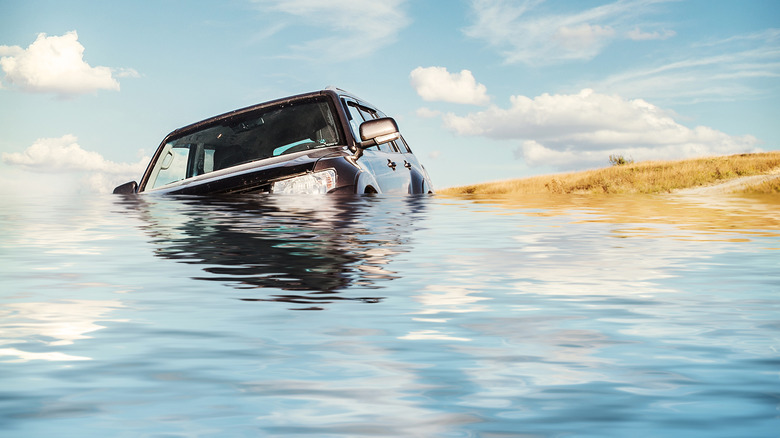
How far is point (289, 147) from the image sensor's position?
7434 mm

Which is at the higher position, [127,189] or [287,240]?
[127,189]

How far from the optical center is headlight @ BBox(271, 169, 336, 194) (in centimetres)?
612

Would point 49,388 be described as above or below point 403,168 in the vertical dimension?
below

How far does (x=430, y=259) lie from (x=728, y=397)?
2173mm

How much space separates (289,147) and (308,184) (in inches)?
52.1

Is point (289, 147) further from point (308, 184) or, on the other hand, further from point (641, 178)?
point (641, 178)

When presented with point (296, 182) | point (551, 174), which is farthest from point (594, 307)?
point (551, 174)

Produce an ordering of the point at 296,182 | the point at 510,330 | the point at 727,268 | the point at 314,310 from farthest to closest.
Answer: the point at 296,182
the point at 727,268
the point at 314,310
the point at 510,330

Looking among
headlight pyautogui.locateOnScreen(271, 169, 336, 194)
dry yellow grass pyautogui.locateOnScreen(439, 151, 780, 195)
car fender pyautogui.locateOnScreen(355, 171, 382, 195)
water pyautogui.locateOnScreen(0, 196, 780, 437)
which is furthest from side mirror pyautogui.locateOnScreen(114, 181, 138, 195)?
dry yellow grass pyautogui.locateOnScreen(439, 151, 780, 195)

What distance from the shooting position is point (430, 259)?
369cm

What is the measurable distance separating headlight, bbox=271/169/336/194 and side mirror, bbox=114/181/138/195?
2.16 m

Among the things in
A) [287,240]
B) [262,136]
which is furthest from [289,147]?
[287,240]

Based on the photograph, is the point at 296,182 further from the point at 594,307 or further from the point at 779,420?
the point at 779,420

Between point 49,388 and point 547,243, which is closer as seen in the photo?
point 49,388
